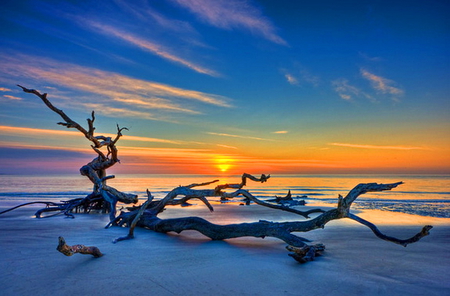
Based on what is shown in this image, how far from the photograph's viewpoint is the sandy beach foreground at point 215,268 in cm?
406

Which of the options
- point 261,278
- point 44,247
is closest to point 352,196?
point 261,278

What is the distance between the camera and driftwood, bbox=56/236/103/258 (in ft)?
13.8

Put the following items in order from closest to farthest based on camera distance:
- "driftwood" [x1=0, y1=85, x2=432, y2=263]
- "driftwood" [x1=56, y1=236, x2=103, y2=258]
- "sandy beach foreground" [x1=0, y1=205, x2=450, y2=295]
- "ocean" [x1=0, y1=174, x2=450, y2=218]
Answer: "sandy beach foreground" [x1=0, y1=205, x2=450, y2=295], "driftwood" [x1=56, y1=236, x2=103, y2=258], "driftwood" [x1=0, y1=85, x2=432, y2=263], "ocean" [x1=0, y1=174, x2=450, y2=218]

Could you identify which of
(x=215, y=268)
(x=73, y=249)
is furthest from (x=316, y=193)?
(x=73, y=249)

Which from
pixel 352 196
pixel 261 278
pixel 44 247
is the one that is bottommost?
pixel 44 247

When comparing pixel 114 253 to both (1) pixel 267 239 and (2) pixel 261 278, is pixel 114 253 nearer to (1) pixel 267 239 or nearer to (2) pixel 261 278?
(2) pixel 261 278

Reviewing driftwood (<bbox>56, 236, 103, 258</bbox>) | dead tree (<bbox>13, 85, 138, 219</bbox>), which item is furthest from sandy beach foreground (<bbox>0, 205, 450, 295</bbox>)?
dead tree (<bbox>13, 85, 138, 219</bbox>)

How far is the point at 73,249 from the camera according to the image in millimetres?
4582

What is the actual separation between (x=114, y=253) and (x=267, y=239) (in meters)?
3.82

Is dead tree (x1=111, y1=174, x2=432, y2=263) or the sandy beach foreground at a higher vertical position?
dead tree (x1=111, y1=174, x2=432, y2=263)

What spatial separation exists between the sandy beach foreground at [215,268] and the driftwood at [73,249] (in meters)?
0.14

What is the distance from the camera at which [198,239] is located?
7.42m

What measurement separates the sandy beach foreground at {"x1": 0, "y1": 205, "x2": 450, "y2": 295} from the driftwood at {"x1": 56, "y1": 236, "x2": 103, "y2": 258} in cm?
14

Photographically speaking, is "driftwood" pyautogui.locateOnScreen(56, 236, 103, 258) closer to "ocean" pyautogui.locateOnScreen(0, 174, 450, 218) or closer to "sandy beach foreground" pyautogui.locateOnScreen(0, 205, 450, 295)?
"sandy beach foreground" pyautogui.locateOnScreen(0, 205, 450, 295)
